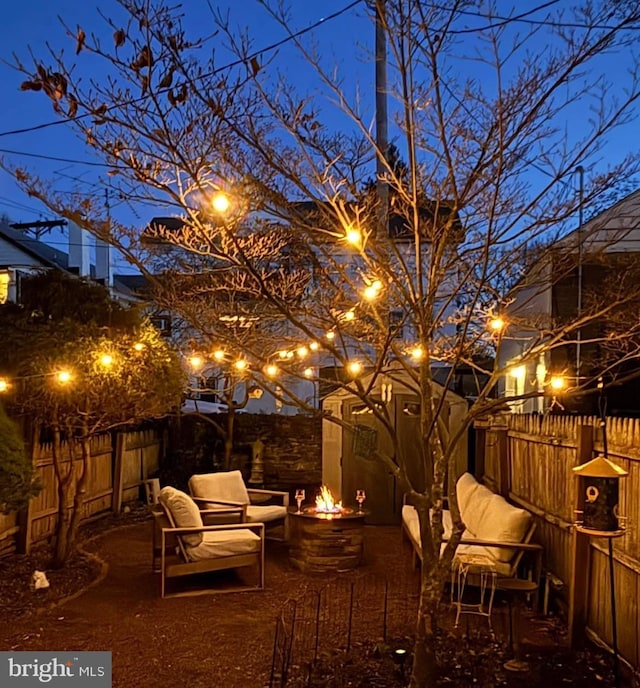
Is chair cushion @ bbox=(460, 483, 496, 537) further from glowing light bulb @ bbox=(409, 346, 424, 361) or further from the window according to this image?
the window

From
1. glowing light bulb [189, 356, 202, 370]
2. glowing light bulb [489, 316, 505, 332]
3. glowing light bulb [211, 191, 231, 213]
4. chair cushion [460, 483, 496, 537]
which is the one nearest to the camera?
glowing light bulb [211, 191, 231, 213]

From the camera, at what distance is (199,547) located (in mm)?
5836

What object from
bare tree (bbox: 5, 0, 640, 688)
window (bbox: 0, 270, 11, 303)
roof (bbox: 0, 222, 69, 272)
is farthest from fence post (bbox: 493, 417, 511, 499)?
roof (bbox: 0, 222, 69, 272)

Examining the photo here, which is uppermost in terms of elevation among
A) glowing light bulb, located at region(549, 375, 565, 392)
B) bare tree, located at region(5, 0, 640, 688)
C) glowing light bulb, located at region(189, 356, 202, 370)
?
bare tree, located at region(5, 0, 640, 688)

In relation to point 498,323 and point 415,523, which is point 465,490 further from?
point 498,323

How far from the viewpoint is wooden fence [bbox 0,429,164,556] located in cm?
652

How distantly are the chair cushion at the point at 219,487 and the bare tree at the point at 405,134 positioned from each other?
3.58 metres

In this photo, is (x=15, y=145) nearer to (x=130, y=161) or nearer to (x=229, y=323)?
(x=229, y=323)

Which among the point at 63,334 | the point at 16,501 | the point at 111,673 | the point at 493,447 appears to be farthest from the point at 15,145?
the point at 493,447

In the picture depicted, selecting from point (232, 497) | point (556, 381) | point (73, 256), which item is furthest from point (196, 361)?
point (73, 256)

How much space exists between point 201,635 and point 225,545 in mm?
1297

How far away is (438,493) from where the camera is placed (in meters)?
3.55

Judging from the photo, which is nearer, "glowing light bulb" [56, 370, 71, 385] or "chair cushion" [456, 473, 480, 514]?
"glowing light bulb" [56, 370, 71, 385]

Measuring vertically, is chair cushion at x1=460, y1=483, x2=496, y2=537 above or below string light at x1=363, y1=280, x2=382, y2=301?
below
